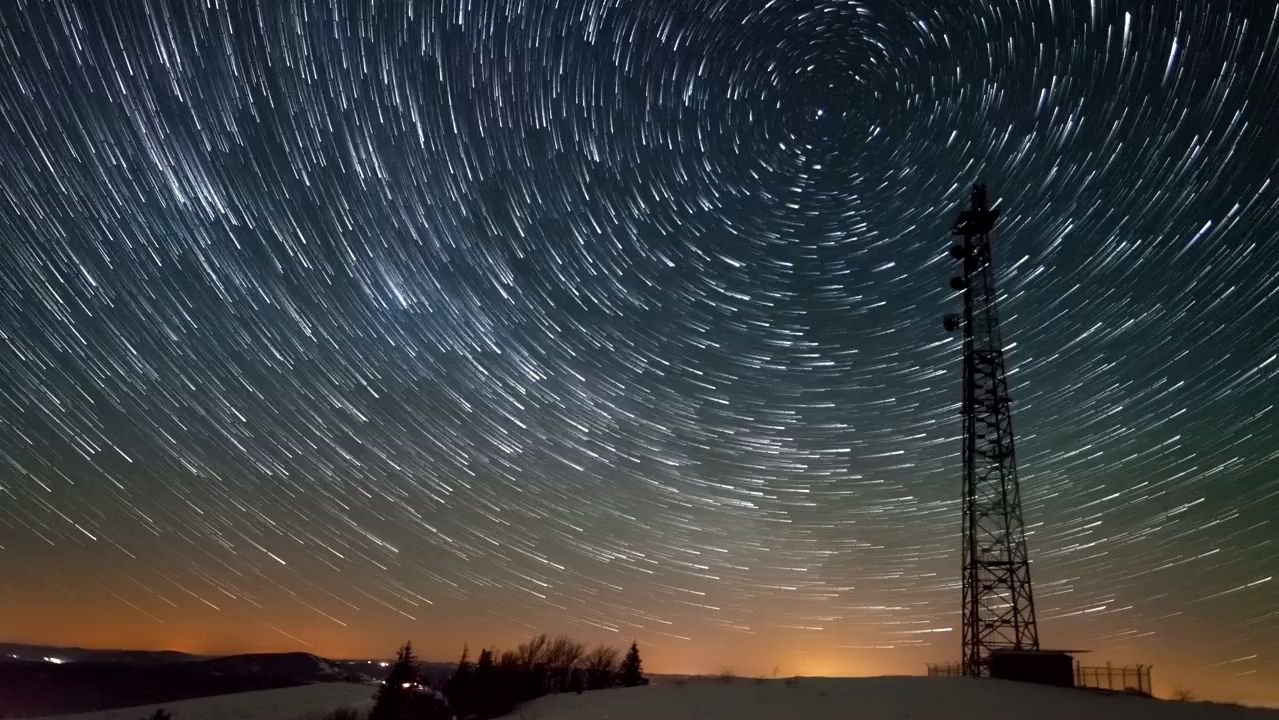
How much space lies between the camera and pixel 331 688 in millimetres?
51969

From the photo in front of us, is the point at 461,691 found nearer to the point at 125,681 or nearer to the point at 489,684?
the point at 489,684

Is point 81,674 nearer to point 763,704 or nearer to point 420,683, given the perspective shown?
point 420,683

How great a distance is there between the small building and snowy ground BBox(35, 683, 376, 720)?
3338 cm

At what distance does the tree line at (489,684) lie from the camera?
101 feet

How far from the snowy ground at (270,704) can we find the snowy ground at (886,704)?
26851mm

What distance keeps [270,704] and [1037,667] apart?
46.1 meters

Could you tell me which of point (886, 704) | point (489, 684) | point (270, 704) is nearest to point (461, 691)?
point (489, 684)

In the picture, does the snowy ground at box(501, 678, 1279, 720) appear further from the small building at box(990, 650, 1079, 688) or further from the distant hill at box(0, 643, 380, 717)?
the distant hill at box(0, 643, 380, 717)

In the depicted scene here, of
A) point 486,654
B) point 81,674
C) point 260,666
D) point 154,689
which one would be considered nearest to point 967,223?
point 486,654

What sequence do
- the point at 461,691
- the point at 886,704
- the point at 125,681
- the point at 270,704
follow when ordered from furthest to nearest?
the point at 125,681 → the point at 270,704 → the point at 461,691 → the point at 886,704

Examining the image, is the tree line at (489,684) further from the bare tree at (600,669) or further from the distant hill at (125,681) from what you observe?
the distant hill at (125,681)

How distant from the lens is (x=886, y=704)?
1464 centimetres

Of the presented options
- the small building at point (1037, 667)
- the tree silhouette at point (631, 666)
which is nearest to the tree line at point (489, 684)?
the tree silhouette at point (631, 666)

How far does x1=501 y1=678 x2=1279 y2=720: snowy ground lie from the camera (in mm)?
13219
